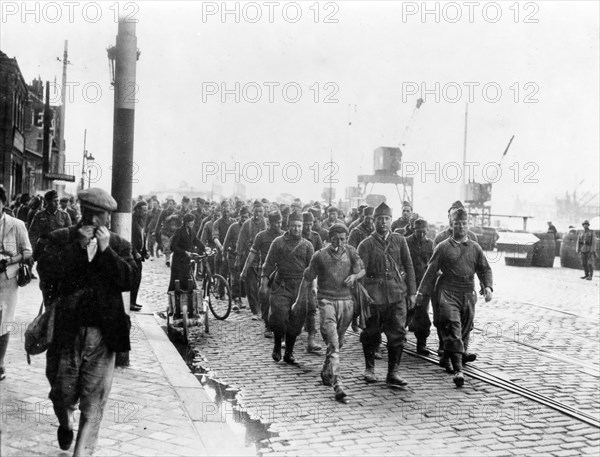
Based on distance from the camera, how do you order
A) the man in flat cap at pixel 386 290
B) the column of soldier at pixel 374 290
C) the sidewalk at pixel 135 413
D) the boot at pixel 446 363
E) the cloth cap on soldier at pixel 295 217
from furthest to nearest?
1. the cloth cap on soldier at pixel 295 217
2. the boot at pixel 446 363
3. the man in flat cap at pixel 386 290
4. the column of soldier at pixel 374 290
5. the sidewalk at pixel 135 413

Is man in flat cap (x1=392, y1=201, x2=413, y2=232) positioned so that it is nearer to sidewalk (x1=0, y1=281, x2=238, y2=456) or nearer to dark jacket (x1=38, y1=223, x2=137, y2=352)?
sidewalk (x1=0, y1=281, x2=238, y2=456)

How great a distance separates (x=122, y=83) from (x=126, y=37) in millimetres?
477

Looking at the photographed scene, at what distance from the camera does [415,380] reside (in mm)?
7422

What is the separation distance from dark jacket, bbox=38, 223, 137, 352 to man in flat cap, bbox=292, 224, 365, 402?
9.36 ft

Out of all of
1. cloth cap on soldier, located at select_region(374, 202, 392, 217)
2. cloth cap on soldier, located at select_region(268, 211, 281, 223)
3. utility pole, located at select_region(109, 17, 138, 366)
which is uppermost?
utility pole, located at select_region(109, 17, 138, 366)

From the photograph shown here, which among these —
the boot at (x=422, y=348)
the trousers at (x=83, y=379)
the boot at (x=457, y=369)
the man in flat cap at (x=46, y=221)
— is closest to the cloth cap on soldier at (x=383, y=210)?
the boot at (x=457, y=369)

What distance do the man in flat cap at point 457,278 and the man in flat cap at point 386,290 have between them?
0.39 metres

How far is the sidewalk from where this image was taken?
4.79 metres

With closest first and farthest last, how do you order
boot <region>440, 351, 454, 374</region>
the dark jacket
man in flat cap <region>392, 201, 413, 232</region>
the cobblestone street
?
the dark jacket, the cobblestone street, boot <region>440, 351, 454, 374</region>, man in flat cap <region>392, 201, 413, 232</region>

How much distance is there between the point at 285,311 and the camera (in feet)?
27.0

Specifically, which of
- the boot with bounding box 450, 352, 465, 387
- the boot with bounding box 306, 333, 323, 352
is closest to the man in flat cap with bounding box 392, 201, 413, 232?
the boot with bounding box 306, 333, 323, 352

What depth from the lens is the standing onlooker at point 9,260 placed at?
6117 millimetres

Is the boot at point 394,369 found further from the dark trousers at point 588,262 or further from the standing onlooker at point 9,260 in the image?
the dark trousers at point 588,262

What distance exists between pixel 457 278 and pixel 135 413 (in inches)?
152
